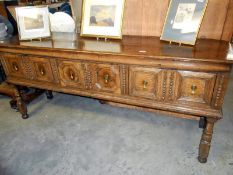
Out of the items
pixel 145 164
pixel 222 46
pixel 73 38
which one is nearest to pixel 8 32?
pixel 73 38

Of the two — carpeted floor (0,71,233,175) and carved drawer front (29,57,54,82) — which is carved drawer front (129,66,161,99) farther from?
carved drawer front (29,57,54,82)

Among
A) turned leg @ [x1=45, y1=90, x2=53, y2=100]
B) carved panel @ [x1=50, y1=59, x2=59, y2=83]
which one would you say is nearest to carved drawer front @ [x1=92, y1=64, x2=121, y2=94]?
carved panel @ [x1=50, y1=59, x2=59, y2=83]

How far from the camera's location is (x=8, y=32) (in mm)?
1984

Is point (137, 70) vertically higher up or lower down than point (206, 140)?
higher up

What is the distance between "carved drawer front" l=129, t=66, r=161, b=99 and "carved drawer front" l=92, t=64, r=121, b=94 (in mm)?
99

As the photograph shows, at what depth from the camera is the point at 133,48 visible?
1.37 metres

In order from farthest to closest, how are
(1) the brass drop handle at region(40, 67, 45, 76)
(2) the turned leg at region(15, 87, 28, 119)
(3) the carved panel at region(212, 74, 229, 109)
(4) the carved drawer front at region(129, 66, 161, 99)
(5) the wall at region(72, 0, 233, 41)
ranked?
1. (2) the turned leg at region(15, 87, 28, 119)
2. (1) the brass drop handle at region(40, 67, 45, 76)
3. (5) the wall at region(72, 0, 233, 41)
4. (4) the carved drawer front at region(129, 66, 161, 99)
5. (3) the carved panel at region(212, 74, 229, 109)

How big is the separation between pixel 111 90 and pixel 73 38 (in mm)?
588

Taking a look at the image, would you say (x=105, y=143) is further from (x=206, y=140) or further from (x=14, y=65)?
(x=14, y=65)

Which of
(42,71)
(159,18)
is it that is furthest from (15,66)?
(159,18)

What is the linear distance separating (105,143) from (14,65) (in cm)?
104

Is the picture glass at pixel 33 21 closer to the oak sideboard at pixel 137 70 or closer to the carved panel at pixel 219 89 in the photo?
the oak sideboard at pixel 137 70

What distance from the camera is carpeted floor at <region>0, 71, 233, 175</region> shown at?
1.50 meters

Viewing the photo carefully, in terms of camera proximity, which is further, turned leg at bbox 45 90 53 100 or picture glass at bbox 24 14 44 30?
turned leg at bbox 45 90 53 100
